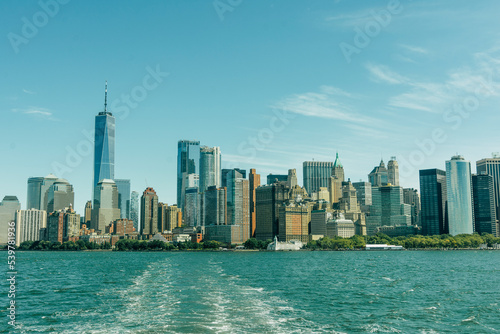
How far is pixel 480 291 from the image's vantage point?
66562 mm

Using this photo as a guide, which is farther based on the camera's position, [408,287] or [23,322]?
[408,287]

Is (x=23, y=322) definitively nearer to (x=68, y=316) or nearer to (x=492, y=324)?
(x=68, y=316)

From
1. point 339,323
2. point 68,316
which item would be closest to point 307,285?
point 339,323

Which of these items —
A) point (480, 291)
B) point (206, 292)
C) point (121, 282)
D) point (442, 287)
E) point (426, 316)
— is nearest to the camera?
point (426, 316)

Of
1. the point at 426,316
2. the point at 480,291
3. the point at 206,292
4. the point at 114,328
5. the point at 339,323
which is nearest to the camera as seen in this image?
the point at 114,328

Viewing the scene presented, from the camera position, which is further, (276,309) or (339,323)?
(276,309)

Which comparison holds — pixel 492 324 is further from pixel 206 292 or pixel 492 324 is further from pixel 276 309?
pixel 206 292

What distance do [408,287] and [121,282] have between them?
41.9 m

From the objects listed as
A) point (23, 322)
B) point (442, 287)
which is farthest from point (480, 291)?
point (23, 322)

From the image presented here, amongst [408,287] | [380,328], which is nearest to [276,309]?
[380,328]

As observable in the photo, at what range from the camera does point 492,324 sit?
45.1 meters

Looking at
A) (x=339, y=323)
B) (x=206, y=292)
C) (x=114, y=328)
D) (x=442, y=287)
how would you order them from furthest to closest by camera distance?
(x=442, y=287)
(x=206, y=292)
(x=339, y=323)
(x=114, y=328)

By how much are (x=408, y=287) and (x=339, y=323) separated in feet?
98.0

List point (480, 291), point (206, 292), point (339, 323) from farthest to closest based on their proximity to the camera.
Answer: point (480, 291) < point (206, 292) < point (339, 323)
